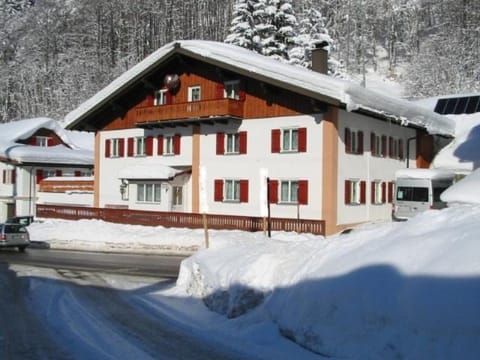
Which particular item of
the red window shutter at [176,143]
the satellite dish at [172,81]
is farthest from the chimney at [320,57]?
the red window shutter at [176,143]

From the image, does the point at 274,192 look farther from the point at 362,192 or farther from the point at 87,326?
the point at 87,326

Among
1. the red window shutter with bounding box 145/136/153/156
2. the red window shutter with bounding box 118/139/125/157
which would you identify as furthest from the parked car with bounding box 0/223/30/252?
the red window shutter with bounding box 118/139/125/157

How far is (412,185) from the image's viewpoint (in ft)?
95.4

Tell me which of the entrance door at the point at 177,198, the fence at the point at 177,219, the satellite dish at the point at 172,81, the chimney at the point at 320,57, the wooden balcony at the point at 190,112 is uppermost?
the chimney at the point at 320,57

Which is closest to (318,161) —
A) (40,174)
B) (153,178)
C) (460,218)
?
(153,178)

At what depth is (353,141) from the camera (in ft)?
99.8

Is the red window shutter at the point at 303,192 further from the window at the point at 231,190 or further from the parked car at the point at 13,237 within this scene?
the parked car at the point at 13,237

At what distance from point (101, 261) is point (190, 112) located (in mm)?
13229

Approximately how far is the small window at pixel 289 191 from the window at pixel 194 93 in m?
8.10

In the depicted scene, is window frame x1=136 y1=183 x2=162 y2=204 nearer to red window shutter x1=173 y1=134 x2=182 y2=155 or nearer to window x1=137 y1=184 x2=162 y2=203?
window x1=137 y1=184 x2=162 y2=203

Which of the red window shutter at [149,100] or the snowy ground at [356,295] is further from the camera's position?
the red window shutter at [149,100]

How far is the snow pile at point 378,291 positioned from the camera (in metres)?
6.77

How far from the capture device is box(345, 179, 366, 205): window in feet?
98.3

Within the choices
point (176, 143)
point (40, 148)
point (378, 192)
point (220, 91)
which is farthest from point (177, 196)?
point (40, 148)
